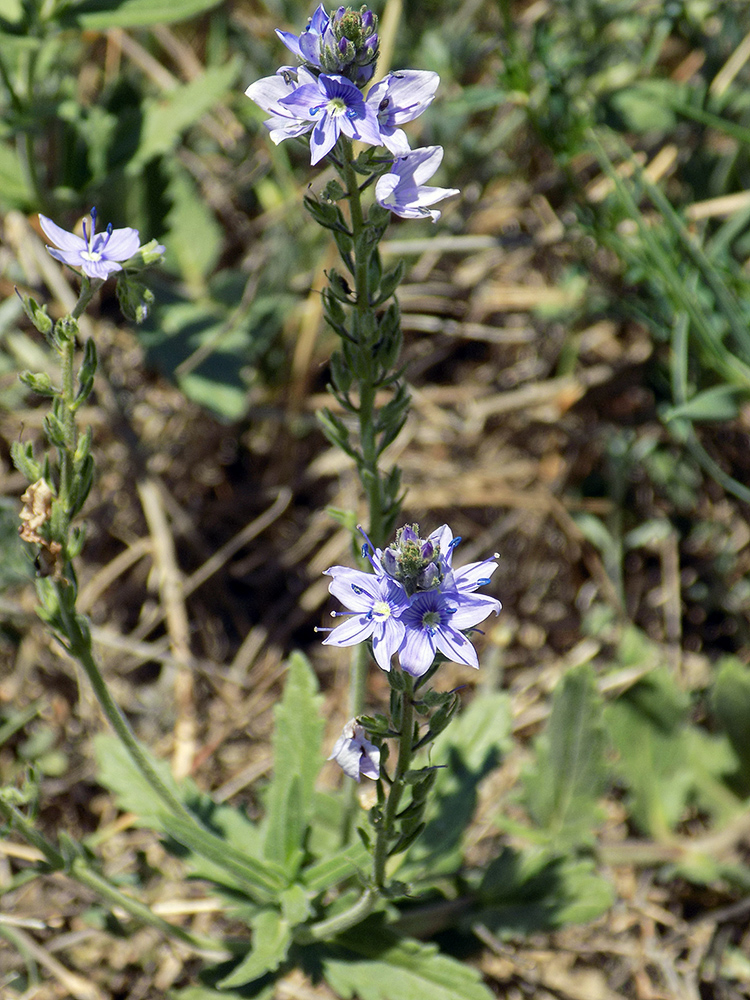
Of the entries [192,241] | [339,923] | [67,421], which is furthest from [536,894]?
[192,241]

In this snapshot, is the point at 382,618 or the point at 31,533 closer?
the point at 382,618

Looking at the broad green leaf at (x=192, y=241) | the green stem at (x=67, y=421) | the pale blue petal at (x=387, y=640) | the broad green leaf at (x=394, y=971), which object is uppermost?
the broad green leaf at (x=192, y=241)

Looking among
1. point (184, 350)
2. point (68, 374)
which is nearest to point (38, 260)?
point (184, 350)

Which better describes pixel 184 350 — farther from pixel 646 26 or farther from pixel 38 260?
pixel 646 26

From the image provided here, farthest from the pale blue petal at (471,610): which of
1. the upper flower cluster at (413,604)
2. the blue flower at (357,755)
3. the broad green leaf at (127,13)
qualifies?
the broad green leaf at (127,13)

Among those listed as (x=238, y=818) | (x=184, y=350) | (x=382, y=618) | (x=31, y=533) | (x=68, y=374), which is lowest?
(x=238, y=818)

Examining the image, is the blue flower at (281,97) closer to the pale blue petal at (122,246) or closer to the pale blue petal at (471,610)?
the pale blue petal at (122,246)
